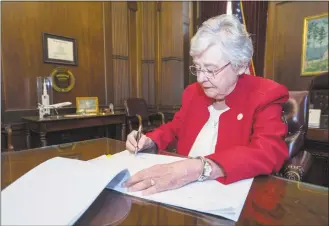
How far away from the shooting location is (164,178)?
27.1 inches

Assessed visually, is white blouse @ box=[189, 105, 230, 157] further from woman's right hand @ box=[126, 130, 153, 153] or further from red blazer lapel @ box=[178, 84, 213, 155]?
woman's right hand @ box=[126, 130, 153, 153]

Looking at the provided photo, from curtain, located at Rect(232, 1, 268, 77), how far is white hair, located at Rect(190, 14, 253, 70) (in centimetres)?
288

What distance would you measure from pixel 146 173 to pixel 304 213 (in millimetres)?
418

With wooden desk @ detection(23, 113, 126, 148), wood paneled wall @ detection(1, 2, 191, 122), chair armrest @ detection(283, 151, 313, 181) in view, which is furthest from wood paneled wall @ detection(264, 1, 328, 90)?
wooden desk @ detection(23, 113, 126, 148)

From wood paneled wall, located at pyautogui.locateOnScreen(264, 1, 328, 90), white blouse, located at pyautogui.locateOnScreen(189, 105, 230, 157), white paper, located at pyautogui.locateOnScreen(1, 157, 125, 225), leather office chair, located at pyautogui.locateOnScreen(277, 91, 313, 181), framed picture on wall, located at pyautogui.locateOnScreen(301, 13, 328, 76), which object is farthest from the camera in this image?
wood paneled wall, located at pyautogui.locateOnScreen(264, 1, 328, 90)

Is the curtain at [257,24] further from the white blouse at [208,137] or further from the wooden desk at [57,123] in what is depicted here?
the white blouse at [208,137]

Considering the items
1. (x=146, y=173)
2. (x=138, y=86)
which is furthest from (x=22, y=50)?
(x=146, y=173)

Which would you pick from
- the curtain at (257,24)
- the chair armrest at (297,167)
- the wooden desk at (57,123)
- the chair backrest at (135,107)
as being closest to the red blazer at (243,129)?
the chair armrest at (297,167)

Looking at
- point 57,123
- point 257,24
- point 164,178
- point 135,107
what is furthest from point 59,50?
point 164,178

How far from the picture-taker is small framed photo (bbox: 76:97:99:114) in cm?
339

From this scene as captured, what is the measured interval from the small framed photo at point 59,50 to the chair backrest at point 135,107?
0.98 meters

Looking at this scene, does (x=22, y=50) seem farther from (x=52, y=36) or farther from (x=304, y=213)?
(x=304, y=213)

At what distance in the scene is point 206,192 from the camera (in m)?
0.66

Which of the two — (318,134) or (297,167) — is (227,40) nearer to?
(297,167)
